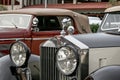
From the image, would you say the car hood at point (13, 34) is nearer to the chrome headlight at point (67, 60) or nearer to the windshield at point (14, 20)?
the windshield at point (14, 20)

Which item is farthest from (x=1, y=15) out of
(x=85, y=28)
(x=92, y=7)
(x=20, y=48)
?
(x=92, y=7)

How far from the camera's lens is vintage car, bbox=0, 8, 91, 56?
854cm

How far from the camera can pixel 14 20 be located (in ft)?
29.6

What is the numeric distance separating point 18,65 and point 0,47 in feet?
13.5

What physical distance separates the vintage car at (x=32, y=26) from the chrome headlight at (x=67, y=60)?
14.8 ft

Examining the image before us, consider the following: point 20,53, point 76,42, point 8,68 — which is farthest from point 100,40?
point 8,68

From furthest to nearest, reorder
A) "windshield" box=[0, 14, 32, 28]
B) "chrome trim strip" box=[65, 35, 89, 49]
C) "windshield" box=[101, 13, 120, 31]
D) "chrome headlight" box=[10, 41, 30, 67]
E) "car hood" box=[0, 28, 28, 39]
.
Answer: "windshield" box=[0, 14, 32, 28] < "car hood" box=[0, 28, 28, 39] < "windshield" box=[101, 13, 120, 31] < "chrome headlight" box=[10, 41, 30, 67] < "chrome trim strip" box=[65, 35, 89, 49]

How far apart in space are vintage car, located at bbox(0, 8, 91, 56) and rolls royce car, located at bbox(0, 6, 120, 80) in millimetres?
3561

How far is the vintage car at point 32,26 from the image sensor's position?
8539 millimetres

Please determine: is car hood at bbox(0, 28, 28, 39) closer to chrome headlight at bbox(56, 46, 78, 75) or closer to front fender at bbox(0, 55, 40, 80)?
front fender at bbox(0, 55, 40, 80)

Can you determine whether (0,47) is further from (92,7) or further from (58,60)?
(92,7)

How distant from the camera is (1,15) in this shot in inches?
368

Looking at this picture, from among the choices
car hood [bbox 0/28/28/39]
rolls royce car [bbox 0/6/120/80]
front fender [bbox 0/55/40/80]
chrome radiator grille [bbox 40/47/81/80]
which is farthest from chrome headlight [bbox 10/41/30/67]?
car hood [bbox 0/28/28/39]

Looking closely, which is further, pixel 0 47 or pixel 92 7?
pixel 92 7
